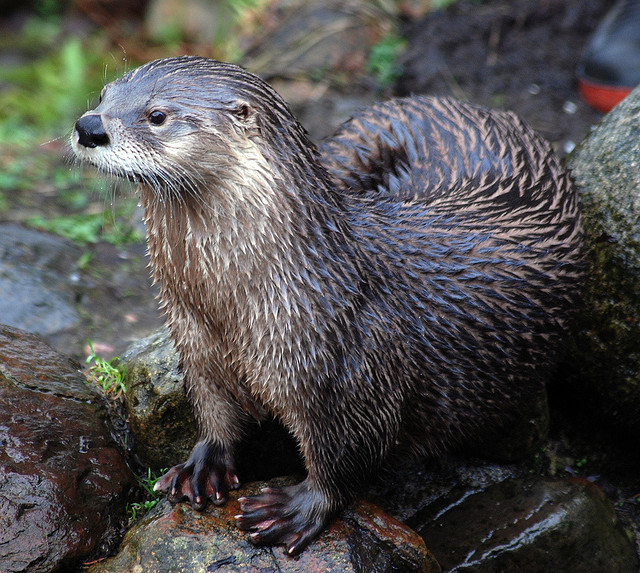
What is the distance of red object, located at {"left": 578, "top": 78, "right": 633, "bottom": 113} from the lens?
15.3ft

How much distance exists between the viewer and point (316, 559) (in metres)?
2.26

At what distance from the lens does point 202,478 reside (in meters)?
2.48

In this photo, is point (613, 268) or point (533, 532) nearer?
point (533, 532)

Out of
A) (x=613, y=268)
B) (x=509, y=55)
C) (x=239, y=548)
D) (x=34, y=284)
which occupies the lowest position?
(x=239, y=548)

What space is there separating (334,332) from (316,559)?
2.23 ft

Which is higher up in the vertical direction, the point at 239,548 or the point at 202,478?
the point at 202,478

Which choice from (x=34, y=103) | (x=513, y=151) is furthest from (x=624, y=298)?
(x=34, y=103)

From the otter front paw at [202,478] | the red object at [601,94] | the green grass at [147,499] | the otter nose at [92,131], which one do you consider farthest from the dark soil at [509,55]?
the otter nose at [92,131]

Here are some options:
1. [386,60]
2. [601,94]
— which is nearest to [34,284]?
[386,60]

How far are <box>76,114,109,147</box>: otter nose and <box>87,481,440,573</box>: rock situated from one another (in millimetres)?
1157

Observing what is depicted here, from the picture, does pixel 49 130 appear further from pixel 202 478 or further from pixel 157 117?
pixel 157 117

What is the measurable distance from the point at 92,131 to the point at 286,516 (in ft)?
4.15

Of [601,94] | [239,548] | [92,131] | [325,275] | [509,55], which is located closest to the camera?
[92,131]

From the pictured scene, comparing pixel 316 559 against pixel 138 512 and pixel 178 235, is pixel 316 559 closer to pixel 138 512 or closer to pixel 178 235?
pixel 138 512
